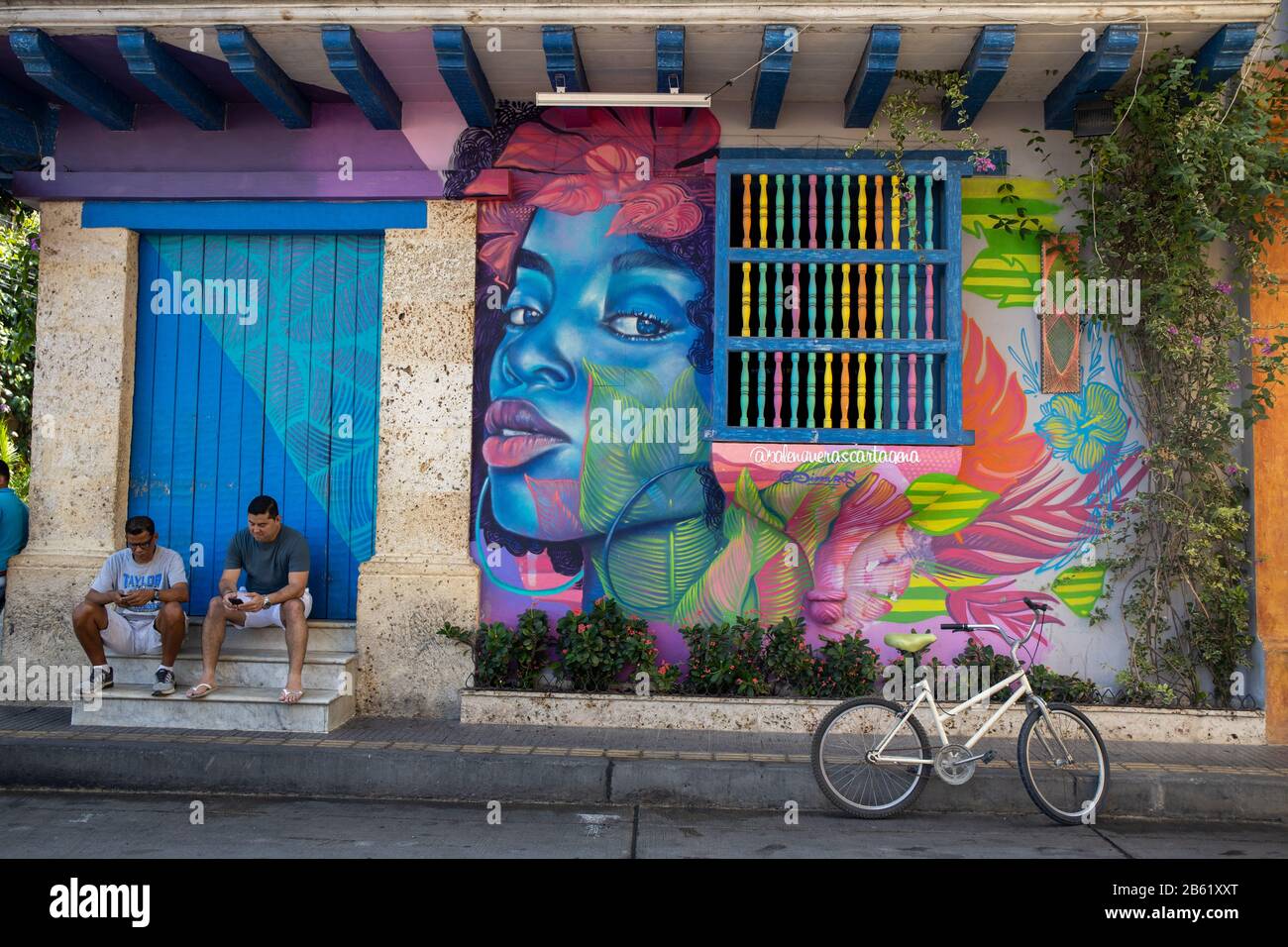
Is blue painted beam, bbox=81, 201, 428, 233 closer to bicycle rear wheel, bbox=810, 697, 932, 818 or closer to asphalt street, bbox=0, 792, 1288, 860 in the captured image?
asphalt street, bbox=0, 792, 1288, 860

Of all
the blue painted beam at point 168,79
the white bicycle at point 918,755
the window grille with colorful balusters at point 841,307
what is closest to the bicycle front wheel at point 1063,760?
the white bicycle at point 918,755

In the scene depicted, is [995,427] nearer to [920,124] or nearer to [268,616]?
[920,124]

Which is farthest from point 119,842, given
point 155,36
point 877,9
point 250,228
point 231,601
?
point 877,9

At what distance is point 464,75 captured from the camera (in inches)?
247

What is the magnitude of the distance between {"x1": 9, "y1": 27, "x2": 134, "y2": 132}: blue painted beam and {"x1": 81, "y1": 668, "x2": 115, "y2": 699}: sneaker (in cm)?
376

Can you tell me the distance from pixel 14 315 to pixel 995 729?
877cm

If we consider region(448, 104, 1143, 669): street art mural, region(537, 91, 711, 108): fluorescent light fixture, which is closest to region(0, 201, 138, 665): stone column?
region(448, 104, 1143, 669): street art mural

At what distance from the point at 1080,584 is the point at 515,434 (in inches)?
159

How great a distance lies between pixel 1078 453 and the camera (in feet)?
22.5

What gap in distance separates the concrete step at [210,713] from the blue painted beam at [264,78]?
388 cm

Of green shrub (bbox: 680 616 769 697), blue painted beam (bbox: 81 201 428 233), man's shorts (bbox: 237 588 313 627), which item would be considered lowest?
green shrub (bbox: 680 616 769 697)

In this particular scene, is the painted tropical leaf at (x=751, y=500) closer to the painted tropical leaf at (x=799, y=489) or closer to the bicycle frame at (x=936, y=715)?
the painted tropical leaf at (x=799, y=489)

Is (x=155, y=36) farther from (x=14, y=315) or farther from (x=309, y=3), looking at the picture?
(x=14, y=315)

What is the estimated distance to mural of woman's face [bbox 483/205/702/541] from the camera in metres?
6.93
